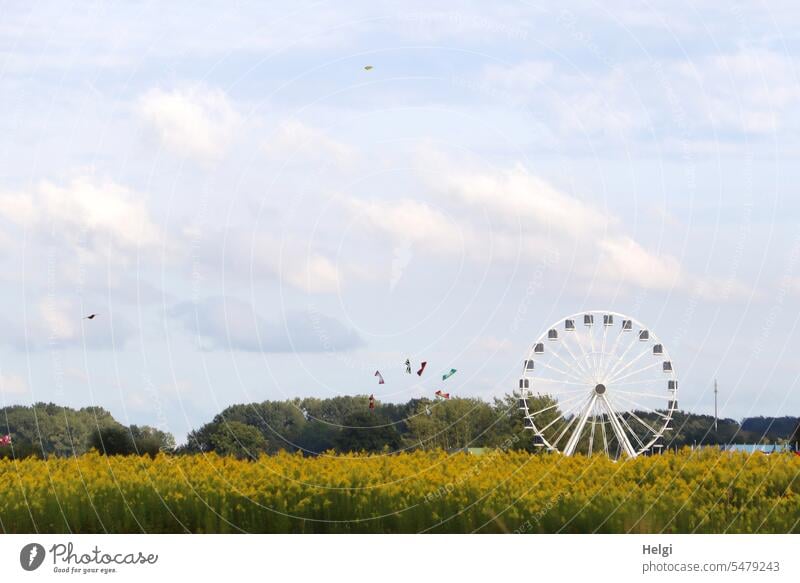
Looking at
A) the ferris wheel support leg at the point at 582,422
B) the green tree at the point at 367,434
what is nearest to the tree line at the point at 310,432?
the green tree at the point at 367,434

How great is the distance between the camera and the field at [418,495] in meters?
16.9

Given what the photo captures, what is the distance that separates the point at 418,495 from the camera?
1723 centimetres

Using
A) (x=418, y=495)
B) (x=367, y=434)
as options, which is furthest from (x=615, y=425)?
(x=418, y=495)

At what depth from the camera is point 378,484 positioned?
17406 mm

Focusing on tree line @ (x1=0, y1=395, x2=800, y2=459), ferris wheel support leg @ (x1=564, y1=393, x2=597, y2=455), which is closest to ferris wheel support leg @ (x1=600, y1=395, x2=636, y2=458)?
ferris wheel support leg @ (x1=564, y1=393, x2=597, y2=455)

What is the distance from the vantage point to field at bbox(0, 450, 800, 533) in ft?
55.3

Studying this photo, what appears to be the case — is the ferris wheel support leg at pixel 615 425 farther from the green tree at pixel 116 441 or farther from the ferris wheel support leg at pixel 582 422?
the green tree at pixel 116 441

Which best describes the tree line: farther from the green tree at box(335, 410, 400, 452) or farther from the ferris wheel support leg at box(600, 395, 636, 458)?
the ferris wheel support leg at box(600, 395, 636, 458)

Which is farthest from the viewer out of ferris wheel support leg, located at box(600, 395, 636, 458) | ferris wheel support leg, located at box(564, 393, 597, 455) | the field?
ferris wheel support leg, located at box(600, 395, 636, 458)

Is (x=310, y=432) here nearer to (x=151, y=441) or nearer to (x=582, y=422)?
(x=151, y=441)
